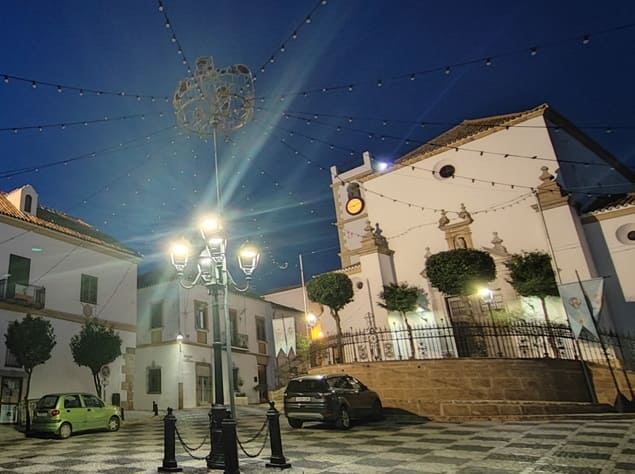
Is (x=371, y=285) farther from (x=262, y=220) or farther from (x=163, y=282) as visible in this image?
Result: (x=163, y=282)

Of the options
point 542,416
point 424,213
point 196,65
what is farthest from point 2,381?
point 424,213

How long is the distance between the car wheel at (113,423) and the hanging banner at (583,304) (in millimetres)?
15037

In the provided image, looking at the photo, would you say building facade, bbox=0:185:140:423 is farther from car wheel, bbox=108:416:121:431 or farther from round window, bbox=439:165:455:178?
round window, bbox=439:165:455:178

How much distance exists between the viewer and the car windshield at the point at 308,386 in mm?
11273

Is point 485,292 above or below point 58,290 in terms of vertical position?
below

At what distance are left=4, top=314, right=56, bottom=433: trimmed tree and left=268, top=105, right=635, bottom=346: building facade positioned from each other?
41.3 ft

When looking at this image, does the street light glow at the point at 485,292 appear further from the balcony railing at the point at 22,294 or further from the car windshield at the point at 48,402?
the balcony railing at the point at 22,294

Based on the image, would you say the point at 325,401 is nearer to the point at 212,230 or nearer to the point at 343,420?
the point at 343,420

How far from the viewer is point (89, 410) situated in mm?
12625

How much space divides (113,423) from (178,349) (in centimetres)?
834

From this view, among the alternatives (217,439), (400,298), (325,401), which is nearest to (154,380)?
(400,298)

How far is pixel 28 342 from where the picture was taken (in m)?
14.3

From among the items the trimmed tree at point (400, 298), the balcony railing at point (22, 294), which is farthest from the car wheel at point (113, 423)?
the trimmed tree at point (400, 298)

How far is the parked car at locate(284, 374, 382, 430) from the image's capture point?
35.9ft
